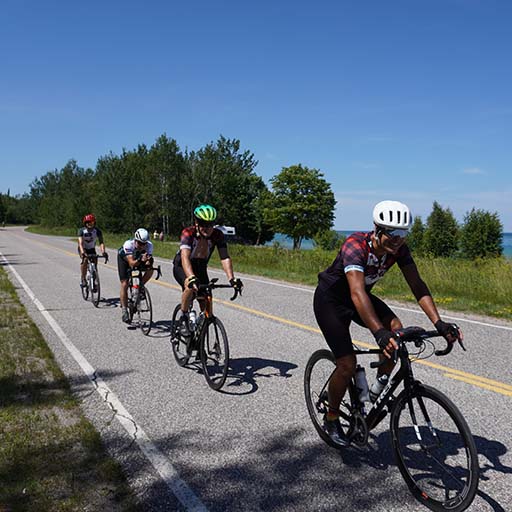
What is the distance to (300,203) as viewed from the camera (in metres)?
83.1

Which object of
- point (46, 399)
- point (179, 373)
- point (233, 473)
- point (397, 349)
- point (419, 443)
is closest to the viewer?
point (397, 349)

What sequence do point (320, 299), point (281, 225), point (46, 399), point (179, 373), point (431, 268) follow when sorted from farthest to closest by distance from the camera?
point (281, 225) < point (431, 268) < point (179, 373) < point (46, 399) < point (320, 299)

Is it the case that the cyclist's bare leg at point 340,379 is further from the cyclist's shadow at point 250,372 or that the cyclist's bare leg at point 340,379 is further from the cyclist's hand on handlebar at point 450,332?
the cyclist's shadow at point 250,372

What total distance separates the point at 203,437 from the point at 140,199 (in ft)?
221

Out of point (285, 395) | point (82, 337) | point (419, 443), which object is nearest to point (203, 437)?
point (285, 395)

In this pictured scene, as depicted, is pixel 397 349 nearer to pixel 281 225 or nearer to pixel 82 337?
pixel 82 337

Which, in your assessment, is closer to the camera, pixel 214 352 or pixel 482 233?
pixel 214 352

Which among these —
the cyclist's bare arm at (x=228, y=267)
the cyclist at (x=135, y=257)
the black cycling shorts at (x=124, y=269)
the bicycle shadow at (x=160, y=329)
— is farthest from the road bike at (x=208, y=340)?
the black cycling shorts at (x=124, y=269)

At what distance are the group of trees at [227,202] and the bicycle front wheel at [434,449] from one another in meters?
52.3

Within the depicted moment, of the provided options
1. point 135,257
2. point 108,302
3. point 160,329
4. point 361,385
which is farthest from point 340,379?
point 108,302

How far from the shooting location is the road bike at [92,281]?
12.0 meters

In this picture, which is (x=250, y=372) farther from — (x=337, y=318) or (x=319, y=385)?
(x=337, y=318)

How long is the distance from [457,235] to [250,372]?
7883cm

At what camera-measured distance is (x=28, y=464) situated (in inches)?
148
